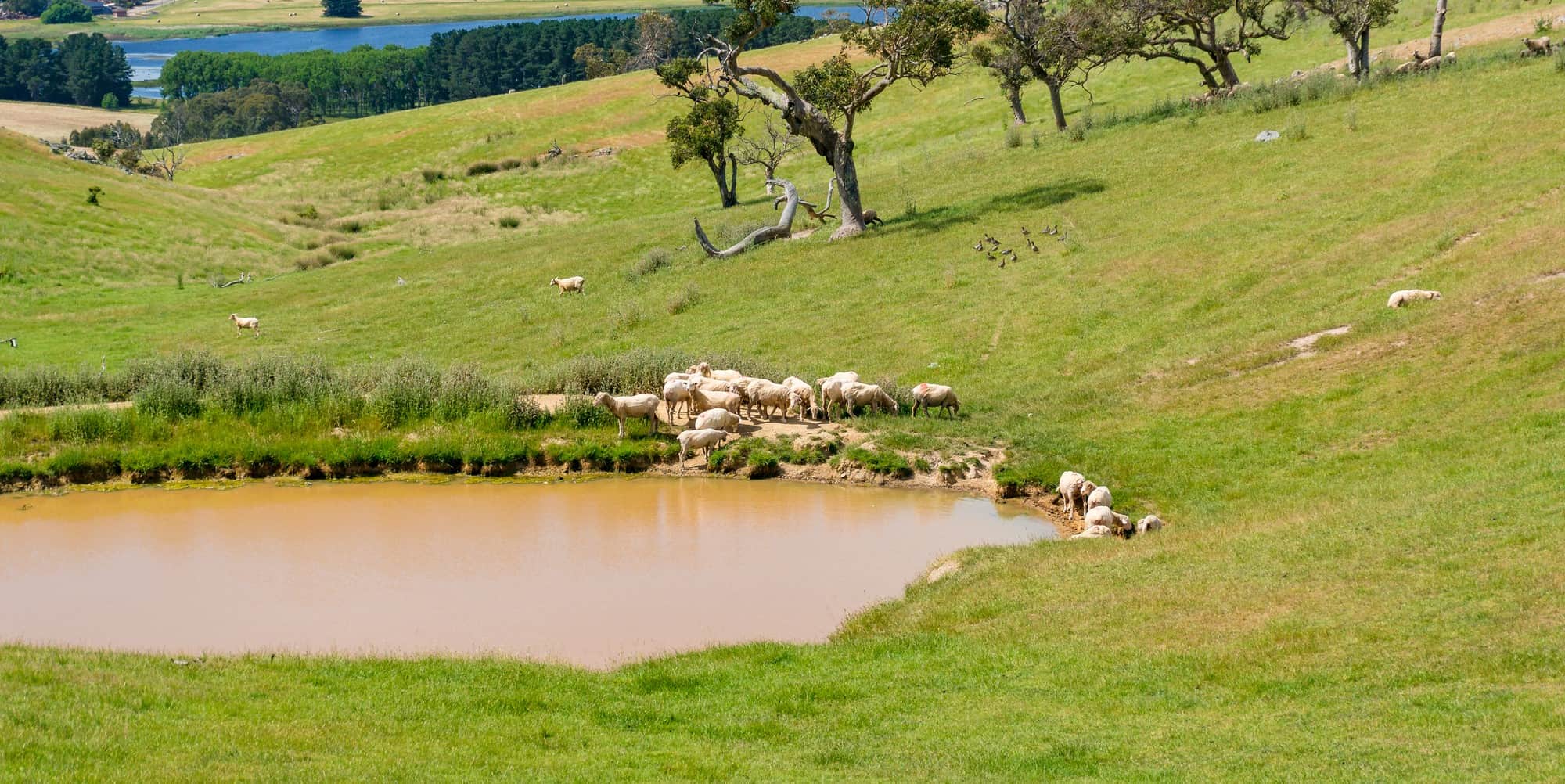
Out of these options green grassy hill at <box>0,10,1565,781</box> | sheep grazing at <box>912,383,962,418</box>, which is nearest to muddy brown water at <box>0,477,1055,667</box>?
green grassy hill at <box>0,10,1565,781</box>

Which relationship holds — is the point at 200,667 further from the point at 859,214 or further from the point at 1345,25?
the point at 1345,25

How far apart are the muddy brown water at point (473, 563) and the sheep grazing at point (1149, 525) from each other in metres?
1.91

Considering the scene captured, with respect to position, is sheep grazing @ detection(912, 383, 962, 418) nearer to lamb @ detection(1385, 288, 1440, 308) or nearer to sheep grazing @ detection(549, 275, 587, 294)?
lamb @ detection(1385, 288, 1440, 308)

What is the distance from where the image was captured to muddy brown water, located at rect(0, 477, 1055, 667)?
58.4 ft

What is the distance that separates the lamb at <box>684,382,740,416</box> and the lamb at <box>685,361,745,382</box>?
0.82 metres

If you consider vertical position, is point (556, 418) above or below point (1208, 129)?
below

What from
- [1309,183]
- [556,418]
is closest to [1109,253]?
[1309,183]

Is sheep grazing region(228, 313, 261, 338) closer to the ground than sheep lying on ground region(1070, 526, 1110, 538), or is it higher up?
higher up

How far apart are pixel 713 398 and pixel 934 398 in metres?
4.49

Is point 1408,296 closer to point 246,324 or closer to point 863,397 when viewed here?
point 863,397

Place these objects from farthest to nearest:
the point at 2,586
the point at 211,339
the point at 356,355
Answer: the point at 211,339
the point at 356,355
the point at 2,586

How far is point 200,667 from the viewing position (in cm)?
1428

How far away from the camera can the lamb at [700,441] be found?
25.7 m

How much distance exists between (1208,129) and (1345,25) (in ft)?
25.2
